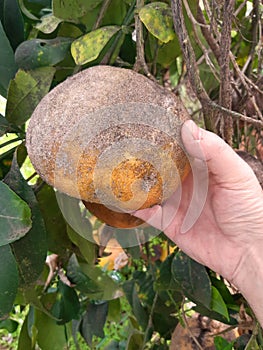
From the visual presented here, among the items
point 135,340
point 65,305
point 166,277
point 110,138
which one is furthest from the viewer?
point 135,340

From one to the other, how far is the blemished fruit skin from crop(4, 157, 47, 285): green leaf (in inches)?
4.6

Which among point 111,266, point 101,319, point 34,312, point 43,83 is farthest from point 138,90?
point 111,266

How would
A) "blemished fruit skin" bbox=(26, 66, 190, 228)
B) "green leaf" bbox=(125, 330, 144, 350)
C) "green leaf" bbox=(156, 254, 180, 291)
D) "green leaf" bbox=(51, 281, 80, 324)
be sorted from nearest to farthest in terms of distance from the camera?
"blemished fruit skin" bbox=(26, 66, 190, 228), "green leaf" bbox=(156, 254, 180, 291), "green leaf" bbox=(51, 281, 80, 324), "green leaf" bbox=(125, 330, 144, 350)

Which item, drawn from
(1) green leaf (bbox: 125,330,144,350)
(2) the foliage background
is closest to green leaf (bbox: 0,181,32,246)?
(2) the foliage background

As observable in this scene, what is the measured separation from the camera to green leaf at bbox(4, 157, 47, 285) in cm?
72

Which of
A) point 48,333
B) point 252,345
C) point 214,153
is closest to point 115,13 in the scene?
point 214,153

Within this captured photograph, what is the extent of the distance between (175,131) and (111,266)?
1.29 metres

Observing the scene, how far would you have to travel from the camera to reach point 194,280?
894 mm

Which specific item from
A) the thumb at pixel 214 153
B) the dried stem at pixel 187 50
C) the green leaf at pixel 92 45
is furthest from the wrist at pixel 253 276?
the green leaf at pixel 92 45

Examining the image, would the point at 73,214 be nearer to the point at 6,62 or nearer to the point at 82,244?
the point at 82,244

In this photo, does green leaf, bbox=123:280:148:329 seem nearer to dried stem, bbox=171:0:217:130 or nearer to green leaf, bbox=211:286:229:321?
green leaf, bbox=211:286:229:321

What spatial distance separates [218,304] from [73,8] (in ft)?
1.58

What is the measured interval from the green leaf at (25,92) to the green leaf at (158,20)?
0.17 m

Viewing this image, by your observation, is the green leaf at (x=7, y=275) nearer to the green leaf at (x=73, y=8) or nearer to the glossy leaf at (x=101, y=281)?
the green leaf at (x=73, y=8)
